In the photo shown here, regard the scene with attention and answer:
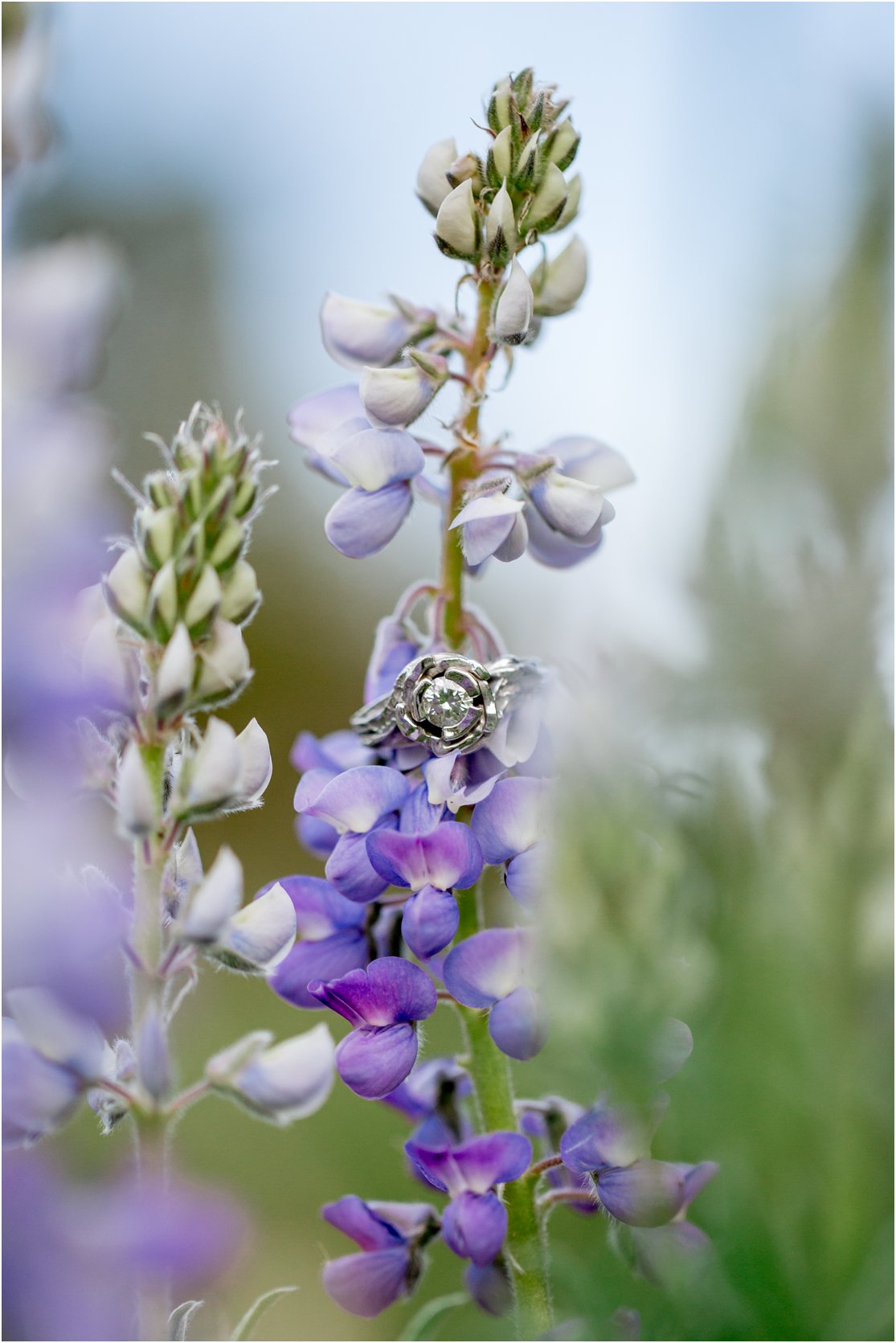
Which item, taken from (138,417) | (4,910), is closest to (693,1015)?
(4,910)

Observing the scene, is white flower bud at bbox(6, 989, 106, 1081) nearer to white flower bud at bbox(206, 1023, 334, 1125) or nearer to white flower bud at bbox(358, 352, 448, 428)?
white flower bud at bbox(206, 1023, 334, 1125)

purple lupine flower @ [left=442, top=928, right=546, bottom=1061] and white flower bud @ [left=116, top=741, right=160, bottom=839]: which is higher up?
white flower bud @ [left=116, top=741, right=160, bottom=839]

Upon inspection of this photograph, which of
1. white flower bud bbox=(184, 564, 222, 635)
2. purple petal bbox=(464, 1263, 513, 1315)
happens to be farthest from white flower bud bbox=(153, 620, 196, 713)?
purple petal bbox=(464, 1263, 513, 1315)

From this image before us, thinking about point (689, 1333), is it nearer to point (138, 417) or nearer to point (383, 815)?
point (383, 815)

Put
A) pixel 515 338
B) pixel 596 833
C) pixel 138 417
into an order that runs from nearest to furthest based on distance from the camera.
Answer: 1. pixel 596 833
2. pixel 515 338
3. pixel 138 417

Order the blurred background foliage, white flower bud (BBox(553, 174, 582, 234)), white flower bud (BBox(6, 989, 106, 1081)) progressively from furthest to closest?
white flower bud (BBox(553, 174, 582, 234)) → white flower bud (BBox(6, 989, 106, 1081)) → the blurred background foliage

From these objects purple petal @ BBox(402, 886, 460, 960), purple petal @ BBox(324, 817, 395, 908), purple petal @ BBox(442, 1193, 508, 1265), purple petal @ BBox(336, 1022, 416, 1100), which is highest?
purple petal @ BBox(324, 817, 395, 908)

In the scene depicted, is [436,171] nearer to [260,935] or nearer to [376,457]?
[376,457]
